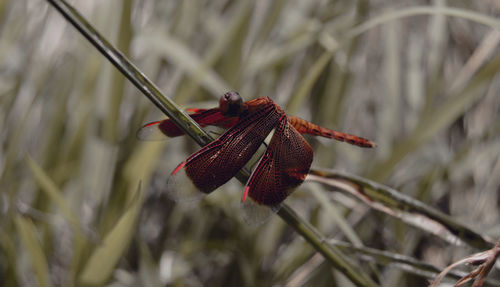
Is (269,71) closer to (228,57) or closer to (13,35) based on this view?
(228,57)

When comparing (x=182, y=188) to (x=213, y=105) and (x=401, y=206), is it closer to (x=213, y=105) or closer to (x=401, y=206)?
(x=401, y=206)

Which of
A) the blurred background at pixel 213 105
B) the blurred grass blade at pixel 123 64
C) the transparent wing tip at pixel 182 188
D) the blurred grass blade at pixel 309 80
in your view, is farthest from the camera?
the blurred background at pixel 213 105

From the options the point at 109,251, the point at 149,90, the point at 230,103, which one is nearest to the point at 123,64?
the point at 149,90

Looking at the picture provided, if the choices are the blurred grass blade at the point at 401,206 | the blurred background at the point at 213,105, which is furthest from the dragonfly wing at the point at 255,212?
the blurred background at the point at 213,105

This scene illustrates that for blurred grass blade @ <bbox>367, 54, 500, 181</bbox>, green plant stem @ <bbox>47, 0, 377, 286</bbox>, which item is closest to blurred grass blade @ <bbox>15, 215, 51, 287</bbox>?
green plant stem @ <bbox>47, 0, 377, 286</bbox>

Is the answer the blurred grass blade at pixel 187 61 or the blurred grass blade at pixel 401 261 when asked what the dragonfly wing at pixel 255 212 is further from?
the blurred grass blade at pixel 187 61

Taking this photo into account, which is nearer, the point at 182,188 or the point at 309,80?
the point at 182,188
